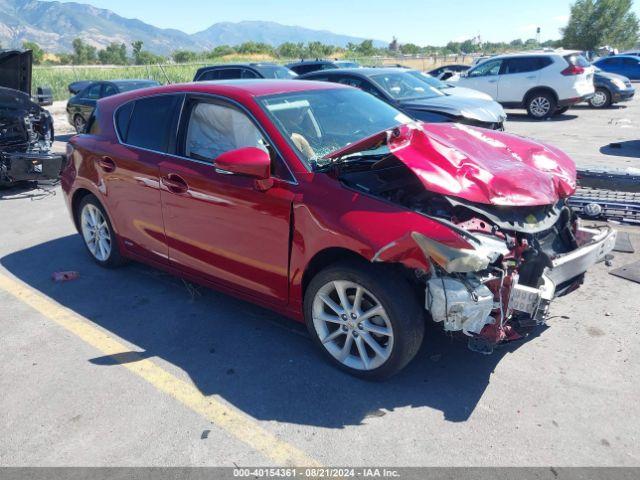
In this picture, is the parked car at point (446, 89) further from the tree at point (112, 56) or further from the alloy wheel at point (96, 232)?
the tree at point (112, 56)

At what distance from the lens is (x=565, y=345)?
142 inches

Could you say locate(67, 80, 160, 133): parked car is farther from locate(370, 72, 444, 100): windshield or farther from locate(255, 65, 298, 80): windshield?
locate(370, 72, 444, 100): windshield

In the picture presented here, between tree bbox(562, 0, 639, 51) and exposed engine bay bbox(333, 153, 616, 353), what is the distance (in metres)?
49.2

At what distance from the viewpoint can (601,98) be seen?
1720 cm

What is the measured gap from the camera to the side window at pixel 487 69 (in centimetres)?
1578

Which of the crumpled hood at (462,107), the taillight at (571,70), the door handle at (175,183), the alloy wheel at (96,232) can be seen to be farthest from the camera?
the taillight at (571,70)

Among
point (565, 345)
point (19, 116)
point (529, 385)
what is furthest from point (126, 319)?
point (19, 116)

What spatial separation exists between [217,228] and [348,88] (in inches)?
68.7

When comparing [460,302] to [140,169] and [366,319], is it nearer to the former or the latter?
[366,319]

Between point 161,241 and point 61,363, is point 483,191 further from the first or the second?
point 61,363

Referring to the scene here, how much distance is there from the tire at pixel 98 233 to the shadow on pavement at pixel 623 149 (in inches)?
358

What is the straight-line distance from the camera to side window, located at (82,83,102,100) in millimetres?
13664

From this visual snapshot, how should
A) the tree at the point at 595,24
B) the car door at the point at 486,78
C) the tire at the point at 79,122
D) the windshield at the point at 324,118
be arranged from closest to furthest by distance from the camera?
the windshield at the point at 324,118, the tire at the point at 79,122, the car door at the point at 486,78, the tree at the point at 595,24

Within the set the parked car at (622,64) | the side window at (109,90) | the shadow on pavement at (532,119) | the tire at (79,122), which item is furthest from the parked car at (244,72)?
the parked car at (622,64)
